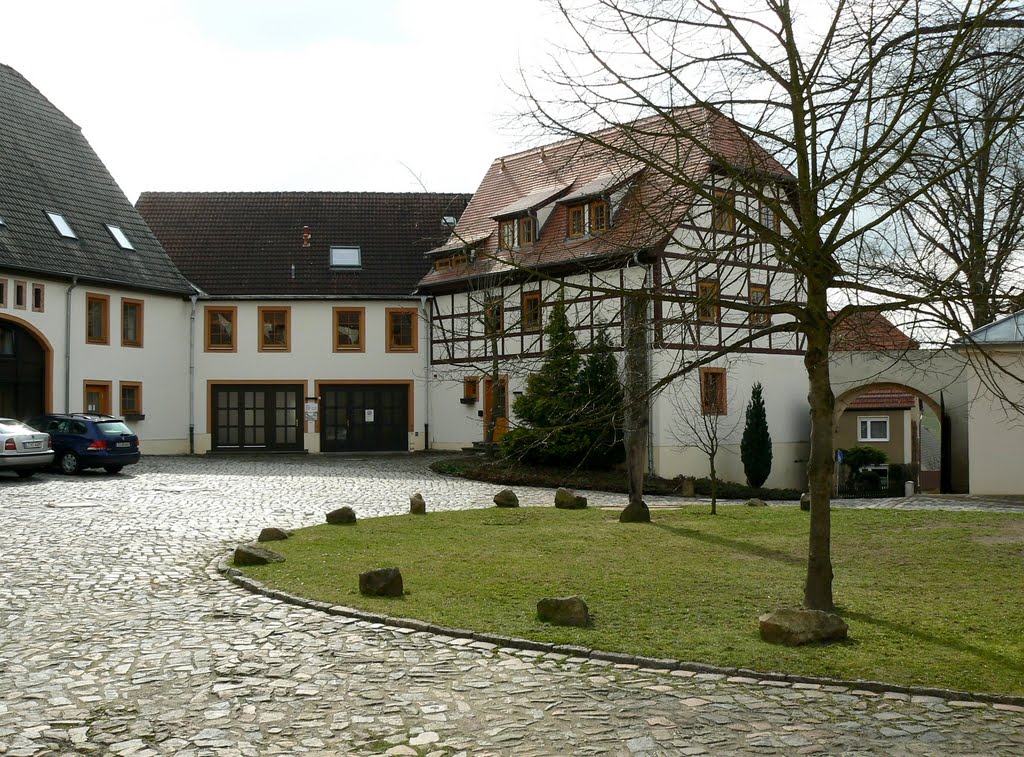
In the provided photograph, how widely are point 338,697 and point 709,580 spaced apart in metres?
5.55

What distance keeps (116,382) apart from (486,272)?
1188 centimetres

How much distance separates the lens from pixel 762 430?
30938 mm

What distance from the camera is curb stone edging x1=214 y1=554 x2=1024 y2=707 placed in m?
7.35

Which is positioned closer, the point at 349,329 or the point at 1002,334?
the point at 1002,334

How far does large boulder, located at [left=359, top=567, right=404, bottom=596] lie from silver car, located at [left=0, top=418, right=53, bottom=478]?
1591 centimetres

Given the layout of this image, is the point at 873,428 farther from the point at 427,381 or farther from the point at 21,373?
the point at 21,373

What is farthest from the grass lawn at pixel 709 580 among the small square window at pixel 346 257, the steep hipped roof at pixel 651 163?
the small square window at pixel 346 257

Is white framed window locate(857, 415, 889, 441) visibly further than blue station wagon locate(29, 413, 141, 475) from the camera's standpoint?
Yes

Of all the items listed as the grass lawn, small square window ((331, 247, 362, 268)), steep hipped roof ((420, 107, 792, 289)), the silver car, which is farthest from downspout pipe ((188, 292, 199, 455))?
steep hipped roof ((420, 107, 792, 289))

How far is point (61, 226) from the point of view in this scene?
32.9 metres

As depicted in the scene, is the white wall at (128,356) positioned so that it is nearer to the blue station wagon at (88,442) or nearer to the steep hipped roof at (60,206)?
the steep hipped roof at (60,206)

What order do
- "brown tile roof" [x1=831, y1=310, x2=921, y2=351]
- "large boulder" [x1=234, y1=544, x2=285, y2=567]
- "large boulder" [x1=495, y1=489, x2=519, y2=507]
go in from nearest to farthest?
"brown tile roof" [x1=831, y1=310, x2=921, y2=351] < "large boulder" [x1=234, y1=544, x2=285, y2=567] < "large boulder" [x1=495, y1=489, x2=519, y2=507]

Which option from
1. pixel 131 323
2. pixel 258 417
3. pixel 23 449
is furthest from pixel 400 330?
pixel 23 449

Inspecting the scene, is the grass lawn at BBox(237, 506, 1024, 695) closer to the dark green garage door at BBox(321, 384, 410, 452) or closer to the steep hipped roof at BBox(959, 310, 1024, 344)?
the steep hipped roof at BBox(959, 310, 1024, 344)
